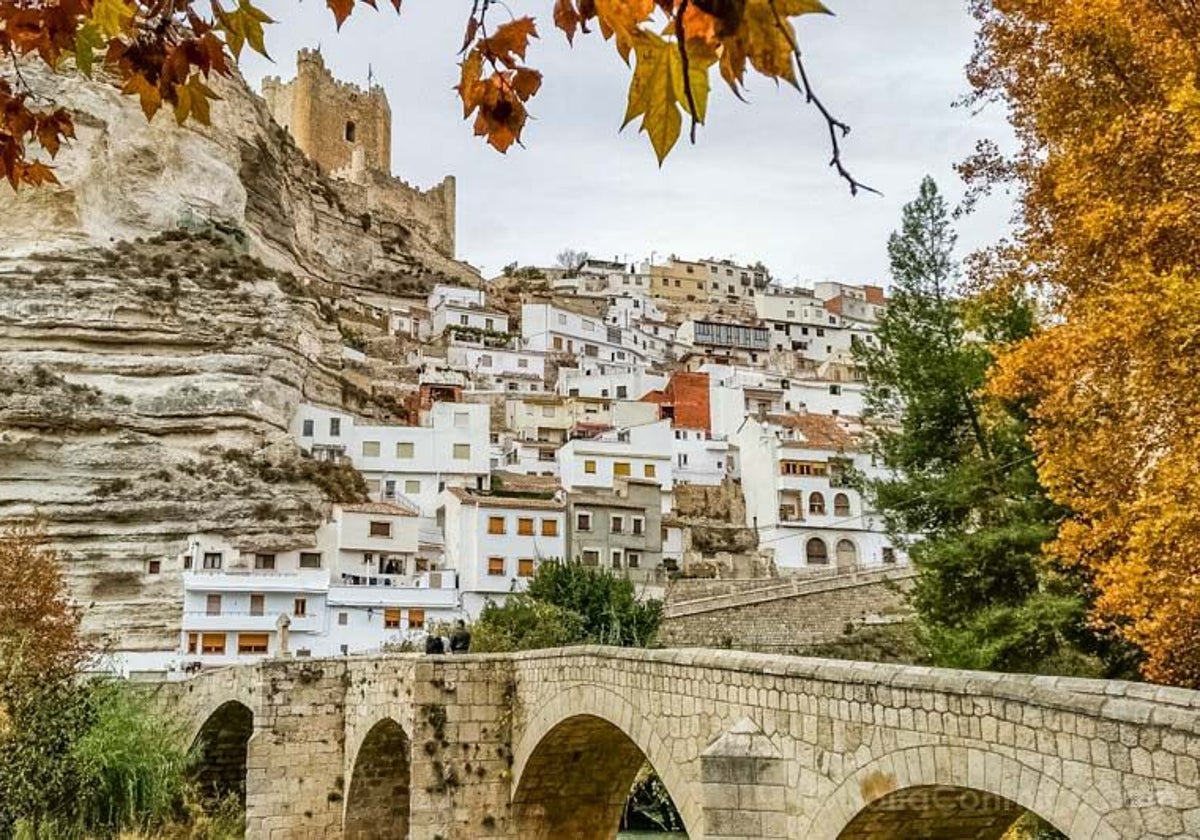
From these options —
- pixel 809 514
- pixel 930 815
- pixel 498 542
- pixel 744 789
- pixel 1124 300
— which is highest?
pixel 809 514

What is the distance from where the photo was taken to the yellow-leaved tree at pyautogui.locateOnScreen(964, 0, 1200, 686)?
27.7 feet

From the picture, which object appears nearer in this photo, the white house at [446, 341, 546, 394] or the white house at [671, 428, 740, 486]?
the white house at [671, 428, 740, 486]

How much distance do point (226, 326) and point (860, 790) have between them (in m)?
41.4

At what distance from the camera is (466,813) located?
45.5 feet

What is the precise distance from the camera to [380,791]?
57.8ft

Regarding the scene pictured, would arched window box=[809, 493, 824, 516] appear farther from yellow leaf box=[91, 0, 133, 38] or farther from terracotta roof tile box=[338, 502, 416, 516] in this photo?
yellow leaf box=[91, 0, 133, 38]

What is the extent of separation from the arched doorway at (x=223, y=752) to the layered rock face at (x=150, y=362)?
9852 mm

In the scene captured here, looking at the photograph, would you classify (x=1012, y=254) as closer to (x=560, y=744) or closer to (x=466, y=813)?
(x=560, y=744)

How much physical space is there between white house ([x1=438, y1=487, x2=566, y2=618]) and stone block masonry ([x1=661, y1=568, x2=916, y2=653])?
5389 millimetres

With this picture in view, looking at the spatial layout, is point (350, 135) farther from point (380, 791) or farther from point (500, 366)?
point (380, 791)

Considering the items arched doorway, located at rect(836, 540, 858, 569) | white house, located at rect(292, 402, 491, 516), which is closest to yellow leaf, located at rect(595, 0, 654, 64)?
white house, located at rect(292, 402, 491, 516)

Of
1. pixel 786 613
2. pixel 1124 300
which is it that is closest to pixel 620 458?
pixel 786 613

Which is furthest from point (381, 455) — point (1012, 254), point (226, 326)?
point (1012, 254)

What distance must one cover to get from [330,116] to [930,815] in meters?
80.9
